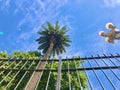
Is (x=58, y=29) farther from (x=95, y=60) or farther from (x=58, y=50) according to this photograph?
(x=95, y=60)

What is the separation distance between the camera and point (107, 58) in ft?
22.9

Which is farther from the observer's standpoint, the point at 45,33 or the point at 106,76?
the point at 45,33

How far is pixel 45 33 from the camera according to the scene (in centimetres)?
3428

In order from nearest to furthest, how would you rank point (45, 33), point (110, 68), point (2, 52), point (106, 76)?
point (106, 76) < point (110, 68) < point (2, 52) < point (45, 33)

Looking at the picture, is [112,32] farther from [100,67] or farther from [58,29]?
[58,29]

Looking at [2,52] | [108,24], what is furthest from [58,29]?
[108,24]

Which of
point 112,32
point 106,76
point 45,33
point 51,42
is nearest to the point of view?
point 106,76

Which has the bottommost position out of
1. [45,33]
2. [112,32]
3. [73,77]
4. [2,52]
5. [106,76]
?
[106,76]

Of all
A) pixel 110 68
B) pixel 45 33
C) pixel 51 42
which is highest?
pixel 45 33

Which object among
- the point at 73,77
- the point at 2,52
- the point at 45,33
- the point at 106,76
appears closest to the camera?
the point at 106,76

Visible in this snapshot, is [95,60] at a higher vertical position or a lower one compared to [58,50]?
lower

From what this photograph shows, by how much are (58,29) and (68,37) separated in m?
1.98

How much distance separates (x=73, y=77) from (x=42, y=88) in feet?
13.9

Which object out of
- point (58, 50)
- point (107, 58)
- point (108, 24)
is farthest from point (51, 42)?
point (107, 58)
